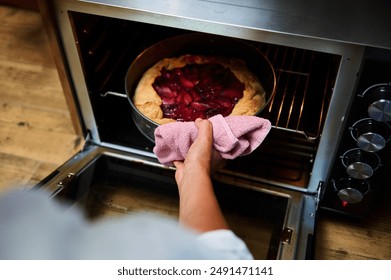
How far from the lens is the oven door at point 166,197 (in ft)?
3.11

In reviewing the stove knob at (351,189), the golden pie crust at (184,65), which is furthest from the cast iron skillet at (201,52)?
the stove knob at (351,189)

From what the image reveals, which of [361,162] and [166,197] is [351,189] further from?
[166,197]

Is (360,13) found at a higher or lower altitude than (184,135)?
higher

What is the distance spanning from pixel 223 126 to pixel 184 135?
7 centimetres

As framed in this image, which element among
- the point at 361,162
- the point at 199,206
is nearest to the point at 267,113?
the point at 361,162

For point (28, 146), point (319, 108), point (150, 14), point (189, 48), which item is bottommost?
point (28, 146)

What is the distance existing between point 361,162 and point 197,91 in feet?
1.32

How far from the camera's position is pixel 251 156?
3.76ft

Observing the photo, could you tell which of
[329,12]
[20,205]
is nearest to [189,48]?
[329,12]

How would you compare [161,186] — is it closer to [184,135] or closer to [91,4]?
[184,135]

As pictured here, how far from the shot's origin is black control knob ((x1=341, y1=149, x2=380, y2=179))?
88cm

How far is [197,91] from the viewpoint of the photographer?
104 cm

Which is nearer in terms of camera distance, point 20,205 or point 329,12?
point 20,205

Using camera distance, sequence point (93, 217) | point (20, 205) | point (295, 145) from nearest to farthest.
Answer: point (20, 205), point (93, 217), point (295, 145)
